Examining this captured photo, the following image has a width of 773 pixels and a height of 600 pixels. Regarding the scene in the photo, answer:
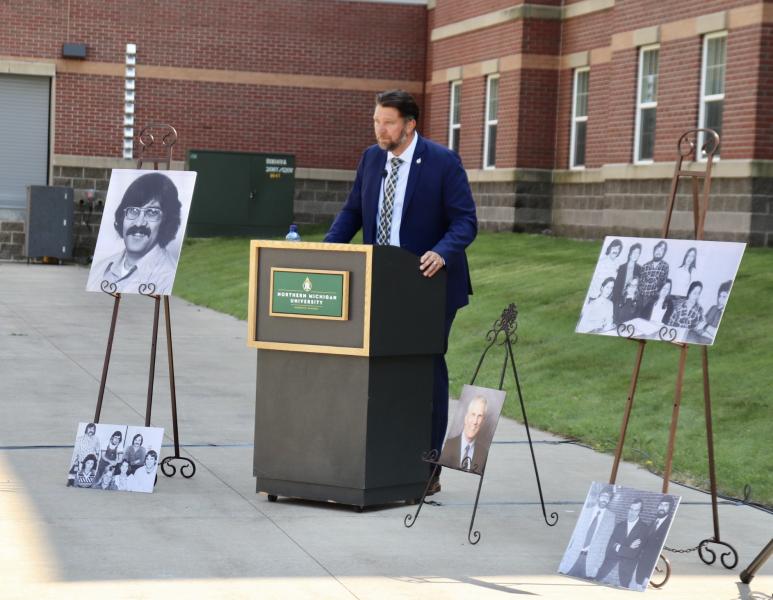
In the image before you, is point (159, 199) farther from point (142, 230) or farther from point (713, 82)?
point (713, 82)

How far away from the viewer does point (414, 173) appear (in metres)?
7.60

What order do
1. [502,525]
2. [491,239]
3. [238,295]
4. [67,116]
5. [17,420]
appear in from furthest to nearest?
[67,116]
[491,239]
[238,295]
[17,420]
[502,525]

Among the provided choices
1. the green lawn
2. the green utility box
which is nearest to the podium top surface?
the green lawn

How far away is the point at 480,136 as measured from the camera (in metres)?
27.6

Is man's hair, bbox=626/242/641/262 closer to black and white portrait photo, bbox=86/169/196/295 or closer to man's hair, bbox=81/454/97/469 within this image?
black and white portrait photo, bbox=86/169/196/295

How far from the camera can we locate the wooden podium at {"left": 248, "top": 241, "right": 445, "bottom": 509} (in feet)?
23.4

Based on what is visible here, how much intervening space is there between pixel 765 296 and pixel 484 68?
14.4 m

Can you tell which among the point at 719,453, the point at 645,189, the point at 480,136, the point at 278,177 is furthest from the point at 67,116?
the point at 719,453

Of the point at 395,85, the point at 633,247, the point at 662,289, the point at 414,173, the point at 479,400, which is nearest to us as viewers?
the point at 662,289

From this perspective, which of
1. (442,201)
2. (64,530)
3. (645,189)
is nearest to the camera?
(64,530)

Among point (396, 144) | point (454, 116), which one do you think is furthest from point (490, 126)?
point (396, 144)

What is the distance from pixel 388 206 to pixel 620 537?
2.38m

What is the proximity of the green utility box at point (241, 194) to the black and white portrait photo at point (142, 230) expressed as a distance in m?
21.6

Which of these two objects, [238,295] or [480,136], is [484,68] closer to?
[480,136]
